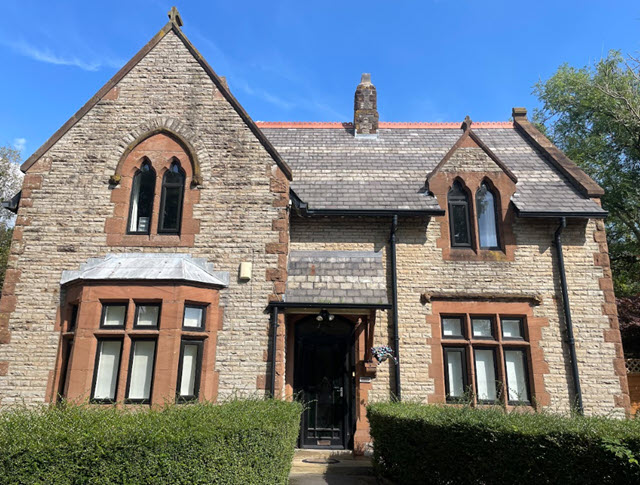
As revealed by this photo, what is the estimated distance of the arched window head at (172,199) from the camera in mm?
10406

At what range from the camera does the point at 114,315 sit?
932cm

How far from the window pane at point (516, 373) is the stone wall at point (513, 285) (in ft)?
1.58

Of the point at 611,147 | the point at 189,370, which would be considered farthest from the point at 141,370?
the point at 611,147

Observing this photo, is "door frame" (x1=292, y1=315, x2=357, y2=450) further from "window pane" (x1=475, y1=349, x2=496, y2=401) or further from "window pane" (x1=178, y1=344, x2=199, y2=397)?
"window pane" (x1=475, y1=349, x2=496, y2=401)

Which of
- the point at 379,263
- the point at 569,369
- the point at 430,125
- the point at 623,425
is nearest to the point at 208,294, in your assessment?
the point at 379,263

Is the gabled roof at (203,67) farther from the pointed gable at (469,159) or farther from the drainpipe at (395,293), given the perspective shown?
the pointed gable at (469,159)

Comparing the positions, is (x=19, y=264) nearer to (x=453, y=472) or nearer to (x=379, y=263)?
(x=379, y=263)

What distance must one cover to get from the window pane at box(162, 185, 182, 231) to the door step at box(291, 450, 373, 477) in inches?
226

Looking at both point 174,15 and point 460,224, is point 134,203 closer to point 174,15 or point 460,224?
point 174,15

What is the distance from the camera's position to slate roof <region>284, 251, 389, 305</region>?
32.5 feet

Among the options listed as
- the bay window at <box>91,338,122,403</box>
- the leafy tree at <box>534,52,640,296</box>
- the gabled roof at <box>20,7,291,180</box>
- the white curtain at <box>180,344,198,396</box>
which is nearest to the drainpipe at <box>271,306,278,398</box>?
the white curtain at <box>180,344,198,396</box>

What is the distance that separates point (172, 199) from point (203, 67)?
3508mm

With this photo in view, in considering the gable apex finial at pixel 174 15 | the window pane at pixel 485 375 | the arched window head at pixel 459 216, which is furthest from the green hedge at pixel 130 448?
the gable apex finial at pixel 174 15

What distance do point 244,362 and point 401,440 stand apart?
3789 millimetres
